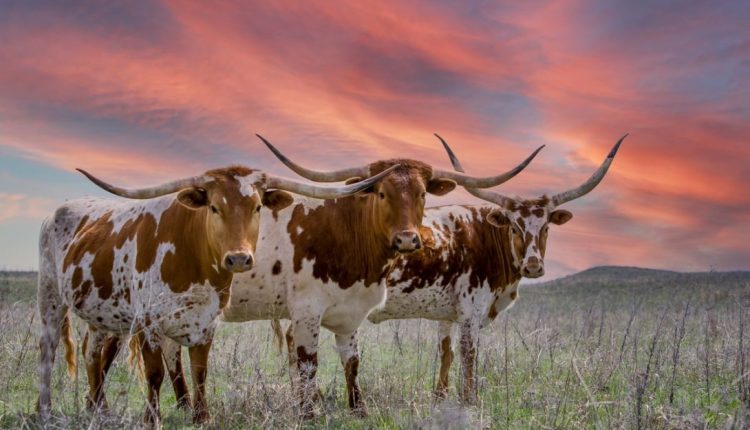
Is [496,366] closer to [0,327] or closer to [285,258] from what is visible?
[285,258]

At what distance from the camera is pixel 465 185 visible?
798cm

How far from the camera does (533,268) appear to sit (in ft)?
25.7

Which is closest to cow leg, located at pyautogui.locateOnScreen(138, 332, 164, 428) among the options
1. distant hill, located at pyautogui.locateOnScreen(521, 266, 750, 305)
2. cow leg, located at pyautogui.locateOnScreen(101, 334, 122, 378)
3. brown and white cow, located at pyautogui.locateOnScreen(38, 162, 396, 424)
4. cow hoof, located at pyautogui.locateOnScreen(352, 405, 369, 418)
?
brown and white cow, located at pyautogui.locateOnScreen(38, 162, 396, 424)

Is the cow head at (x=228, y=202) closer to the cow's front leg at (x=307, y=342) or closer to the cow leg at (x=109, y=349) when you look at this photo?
the cow's front leg at (x=307, y=342)

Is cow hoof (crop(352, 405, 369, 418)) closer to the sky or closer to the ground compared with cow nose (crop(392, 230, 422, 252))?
closer to the ground

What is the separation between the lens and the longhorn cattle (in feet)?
20.7

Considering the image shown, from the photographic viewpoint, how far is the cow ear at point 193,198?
538cm

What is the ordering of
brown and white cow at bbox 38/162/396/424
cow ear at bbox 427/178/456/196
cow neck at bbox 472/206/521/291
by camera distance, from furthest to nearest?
cow neck at bbox 472/206/521/291
cow ear at bbox 427/178/456/196
brown and white cow at bbox 38/162/396/424

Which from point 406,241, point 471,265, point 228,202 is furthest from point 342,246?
point 471,265

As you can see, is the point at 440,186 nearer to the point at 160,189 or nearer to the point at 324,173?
the point at 324,173

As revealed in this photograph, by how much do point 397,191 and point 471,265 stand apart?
2412 mm

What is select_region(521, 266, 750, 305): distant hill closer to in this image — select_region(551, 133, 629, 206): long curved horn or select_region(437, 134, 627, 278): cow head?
select_region(551, 133, 629, 206): long curved horn

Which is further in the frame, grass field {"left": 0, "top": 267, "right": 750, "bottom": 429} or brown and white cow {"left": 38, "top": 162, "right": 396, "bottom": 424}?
brown and white cow {"left": 38, "top": 162, "right": 396, "bottom": 424}

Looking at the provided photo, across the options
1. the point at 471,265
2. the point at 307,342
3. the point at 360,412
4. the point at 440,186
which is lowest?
the point at 360,412
